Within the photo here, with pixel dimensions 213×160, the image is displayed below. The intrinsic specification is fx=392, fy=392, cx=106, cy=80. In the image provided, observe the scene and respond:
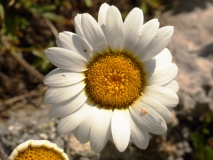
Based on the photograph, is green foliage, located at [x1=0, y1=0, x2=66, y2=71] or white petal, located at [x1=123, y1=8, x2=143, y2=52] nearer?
white petal, located at [x1=123, y1=8, x2=143, y2=52]

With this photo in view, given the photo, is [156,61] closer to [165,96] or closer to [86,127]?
[165,96]

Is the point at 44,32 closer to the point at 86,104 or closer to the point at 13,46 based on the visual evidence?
the point at 13,46

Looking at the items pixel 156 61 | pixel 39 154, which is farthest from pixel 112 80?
pixel 39 154

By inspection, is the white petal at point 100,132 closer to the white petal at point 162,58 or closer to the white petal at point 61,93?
the white petal at point 61,93

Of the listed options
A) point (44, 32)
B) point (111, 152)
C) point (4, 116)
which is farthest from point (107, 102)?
point (44, 32)

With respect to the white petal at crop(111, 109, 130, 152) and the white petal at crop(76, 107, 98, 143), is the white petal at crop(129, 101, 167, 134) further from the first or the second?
the white petal at crop(76, 107, 98, 143)

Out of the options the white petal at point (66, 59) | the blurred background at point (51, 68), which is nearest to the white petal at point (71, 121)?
the white petal at point (66, 59)

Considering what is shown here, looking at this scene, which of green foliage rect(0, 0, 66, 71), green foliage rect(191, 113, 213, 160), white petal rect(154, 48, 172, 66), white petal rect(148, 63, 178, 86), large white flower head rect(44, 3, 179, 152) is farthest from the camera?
green foliage rect(0, 0, 66, 71)

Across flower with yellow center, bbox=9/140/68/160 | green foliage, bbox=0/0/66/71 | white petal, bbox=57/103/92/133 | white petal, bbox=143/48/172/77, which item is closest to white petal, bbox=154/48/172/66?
white petal, bbox=143/48/172/77
